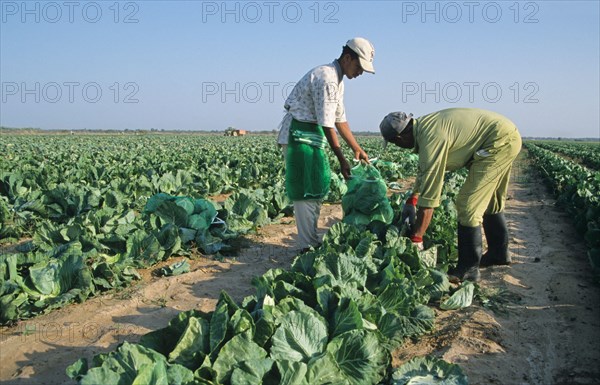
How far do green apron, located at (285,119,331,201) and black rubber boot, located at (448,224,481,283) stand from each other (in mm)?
1505

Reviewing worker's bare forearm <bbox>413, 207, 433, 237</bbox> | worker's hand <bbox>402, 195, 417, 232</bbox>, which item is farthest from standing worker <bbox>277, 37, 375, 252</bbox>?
worker's bare forearm <bbox>413, 207, 433, 237</bbox>

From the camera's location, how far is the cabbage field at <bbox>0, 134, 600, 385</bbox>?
7.30ft

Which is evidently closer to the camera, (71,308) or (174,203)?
(71,308)

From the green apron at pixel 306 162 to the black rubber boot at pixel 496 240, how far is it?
1775mm

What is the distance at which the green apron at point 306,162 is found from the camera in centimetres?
476

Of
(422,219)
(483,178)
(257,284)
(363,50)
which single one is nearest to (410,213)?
(422,219)

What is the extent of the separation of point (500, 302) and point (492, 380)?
1.40m

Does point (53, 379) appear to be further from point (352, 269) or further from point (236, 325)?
point (352, 269)

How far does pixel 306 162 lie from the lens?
4816 millimetres

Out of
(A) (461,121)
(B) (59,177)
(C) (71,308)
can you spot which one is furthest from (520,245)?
(B) (59,177)

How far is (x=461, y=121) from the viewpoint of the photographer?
4.09 m

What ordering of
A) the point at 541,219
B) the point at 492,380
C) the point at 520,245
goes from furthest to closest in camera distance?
the point at 541,219, the point at 520,245, the point at 492,380

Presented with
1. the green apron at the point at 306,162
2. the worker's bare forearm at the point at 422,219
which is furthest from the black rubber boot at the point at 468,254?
the green apron at the point at 306,162

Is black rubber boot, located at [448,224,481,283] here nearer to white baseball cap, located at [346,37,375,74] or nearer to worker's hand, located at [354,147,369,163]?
worker's hand, located at [354,147,369,163]
